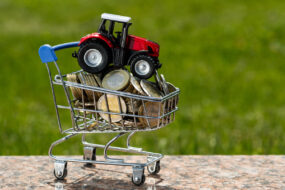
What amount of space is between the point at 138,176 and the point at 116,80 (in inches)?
27.5

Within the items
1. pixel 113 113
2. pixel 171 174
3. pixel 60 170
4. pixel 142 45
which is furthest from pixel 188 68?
pixel 113 113

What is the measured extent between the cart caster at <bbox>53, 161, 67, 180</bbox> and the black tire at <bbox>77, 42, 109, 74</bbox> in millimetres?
757

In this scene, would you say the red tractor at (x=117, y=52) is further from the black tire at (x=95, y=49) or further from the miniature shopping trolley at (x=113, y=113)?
the miniature shopping trolley at (x=113, y=113)

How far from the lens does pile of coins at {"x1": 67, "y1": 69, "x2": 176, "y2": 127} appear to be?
3.34 metres

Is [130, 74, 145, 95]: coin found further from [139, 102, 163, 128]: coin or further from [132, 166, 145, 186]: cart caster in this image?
[132, 166, 145, 186]: cart caster

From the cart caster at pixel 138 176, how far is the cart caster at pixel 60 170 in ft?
1.73

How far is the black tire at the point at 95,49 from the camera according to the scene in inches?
132

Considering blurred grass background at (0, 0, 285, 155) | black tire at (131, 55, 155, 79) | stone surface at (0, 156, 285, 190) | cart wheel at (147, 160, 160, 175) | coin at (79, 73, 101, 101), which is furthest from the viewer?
blurred grass background at (0, 0, 285, 155)

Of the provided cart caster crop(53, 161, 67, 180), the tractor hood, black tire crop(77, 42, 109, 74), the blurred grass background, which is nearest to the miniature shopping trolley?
cart caster crop(53, 161, 67, 180)

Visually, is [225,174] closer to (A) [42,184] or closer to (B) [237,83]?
(A) [42,184]

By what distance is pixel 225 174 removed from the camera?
388cm

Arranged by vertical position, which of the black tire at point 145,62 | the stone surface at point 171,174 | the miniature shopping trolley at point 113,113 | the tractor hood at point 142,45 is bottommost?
the stone surface at point 171,174

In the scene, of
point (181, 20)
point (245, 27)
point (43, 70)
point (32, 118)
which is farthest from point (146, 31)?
point (32, 118)

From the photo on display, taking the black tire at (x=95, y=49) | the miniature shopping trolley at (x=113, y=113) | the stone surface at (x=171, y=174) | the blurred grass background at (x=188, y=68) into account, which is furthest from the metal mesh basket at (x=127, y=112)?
the blurred grass background at (x=188, y=68)
